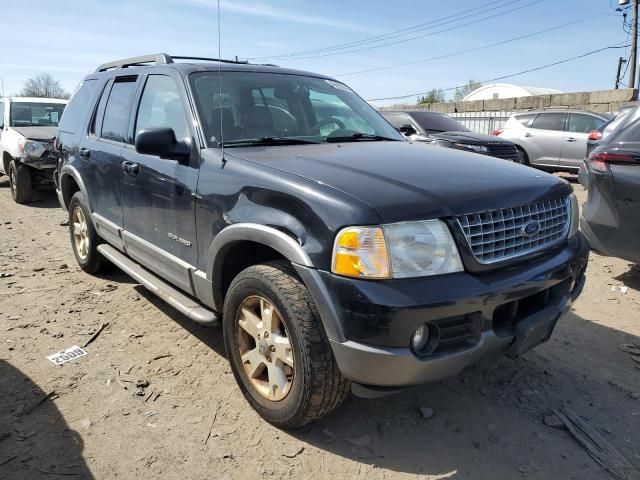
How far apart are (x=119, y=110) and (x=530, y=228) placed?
3.29 m

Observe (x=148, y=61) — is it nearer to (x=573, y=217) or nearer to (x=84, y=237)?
(x=84, y=237)

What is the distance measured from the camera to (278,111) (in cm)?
340

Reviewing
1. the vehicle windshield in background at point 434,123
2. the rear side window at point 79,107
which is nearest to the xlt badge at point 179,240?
the rear side window at point 79,107

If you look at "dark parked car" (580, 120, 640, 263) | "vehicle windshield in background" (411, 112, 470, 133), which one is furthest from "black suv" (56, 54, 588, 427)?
"vehicle windshield in background" (411, 112, 470, 133)

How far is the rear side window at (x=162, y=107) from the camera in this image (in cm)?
325

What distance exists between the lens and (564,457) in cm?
247

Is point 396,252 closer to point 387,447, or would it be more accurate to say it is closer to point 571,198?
point 387,447

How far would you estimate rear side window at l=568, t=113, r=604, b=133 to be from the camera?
1149cm

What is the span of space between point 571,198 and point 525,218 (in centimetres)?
68

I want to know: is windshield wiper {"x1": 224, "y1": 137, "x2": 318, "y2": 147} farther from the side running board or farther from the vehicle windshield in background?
the vehicle windshield in background

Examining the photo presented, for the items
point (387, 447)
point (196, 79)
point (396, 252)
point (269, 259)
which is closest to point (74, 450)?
point (269, 259)

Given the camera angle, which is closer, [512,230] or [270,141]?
[512,230]

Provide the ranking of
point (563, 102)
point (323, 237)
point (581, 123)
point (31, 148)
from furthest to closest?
point (563, 102)
point (581, 123)
point (31, 148)
point (323, 237)

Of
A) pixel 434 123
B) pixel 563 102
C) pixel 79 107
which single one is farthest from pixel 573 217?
pixel 563 102
